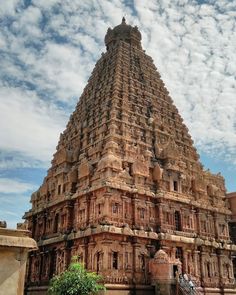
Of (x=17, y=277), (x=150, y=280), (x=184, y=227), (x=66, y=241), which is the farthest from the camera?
(x=184, y=227)

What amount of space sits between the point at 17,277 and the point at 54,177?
1118 inches

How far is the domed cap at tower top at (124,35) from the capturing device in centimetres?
4669

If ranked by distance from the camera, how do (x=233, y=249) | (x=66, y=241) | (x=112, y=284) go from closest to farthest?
(x=112, y=284) → (x=66, y=241) → (x=233, y=249)

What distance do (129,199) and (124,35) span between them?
25.9 metres

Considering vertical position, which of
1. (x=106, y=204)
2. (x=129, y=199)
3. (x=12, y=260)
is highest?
(x=129, y=199)

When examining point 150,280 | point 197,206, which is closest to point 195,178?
point 197,206

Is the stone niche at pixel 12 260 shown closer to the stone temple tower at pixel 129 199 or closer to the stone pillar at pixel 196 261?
the stone temple tower at pixel 129 199

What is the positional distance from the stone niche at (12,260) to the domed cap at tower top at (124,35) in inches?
1625

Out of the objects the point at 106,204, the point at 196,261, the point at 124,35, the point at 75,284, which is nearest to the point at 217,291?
the point at 196,261

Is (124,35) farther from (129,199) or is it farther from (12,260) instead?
(12,260)

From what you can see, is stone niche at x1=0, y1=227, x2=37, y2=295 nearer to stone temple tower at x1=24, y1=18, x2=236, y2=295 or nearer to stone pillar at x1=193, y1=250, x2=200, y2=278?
stone temple tower at x1=24, y1=18, x2=236, y2=295

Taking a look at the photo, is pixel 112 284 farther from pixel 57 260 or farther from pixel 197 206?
pixel 197 206

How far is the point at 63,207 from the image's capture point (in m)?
32.3

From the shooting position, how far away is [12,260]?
809cm
